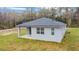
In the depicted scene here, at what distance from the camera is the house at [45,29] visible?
3.27m

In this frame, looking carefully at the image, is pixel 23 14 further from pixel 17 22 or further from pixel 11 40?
pixel 11 40

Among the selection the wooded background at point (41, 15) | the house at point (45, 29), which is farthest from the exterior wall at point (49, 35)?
the wooded background at point (41, 15)

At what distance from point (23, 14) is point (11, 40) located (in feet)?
1.12

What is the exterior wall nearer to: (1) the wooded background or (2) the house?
(2) the house

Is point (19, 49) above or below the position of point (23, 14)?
below

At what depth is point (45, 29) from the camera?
3.29 meters

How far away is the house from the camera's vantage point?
3271mm

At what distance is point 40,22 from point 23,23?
203 millimetres

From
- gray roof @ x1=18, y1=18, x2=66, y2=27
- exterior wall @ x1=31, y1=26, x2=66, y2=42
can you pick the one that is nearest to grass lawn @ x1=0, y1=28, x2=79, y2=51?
exterior wall @ x1=31, y1=26, x2=66, y2=42

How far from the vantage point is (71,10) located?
3.28m

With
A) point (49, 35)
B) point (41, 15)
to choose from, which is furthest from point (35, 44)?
point (41, 15)
